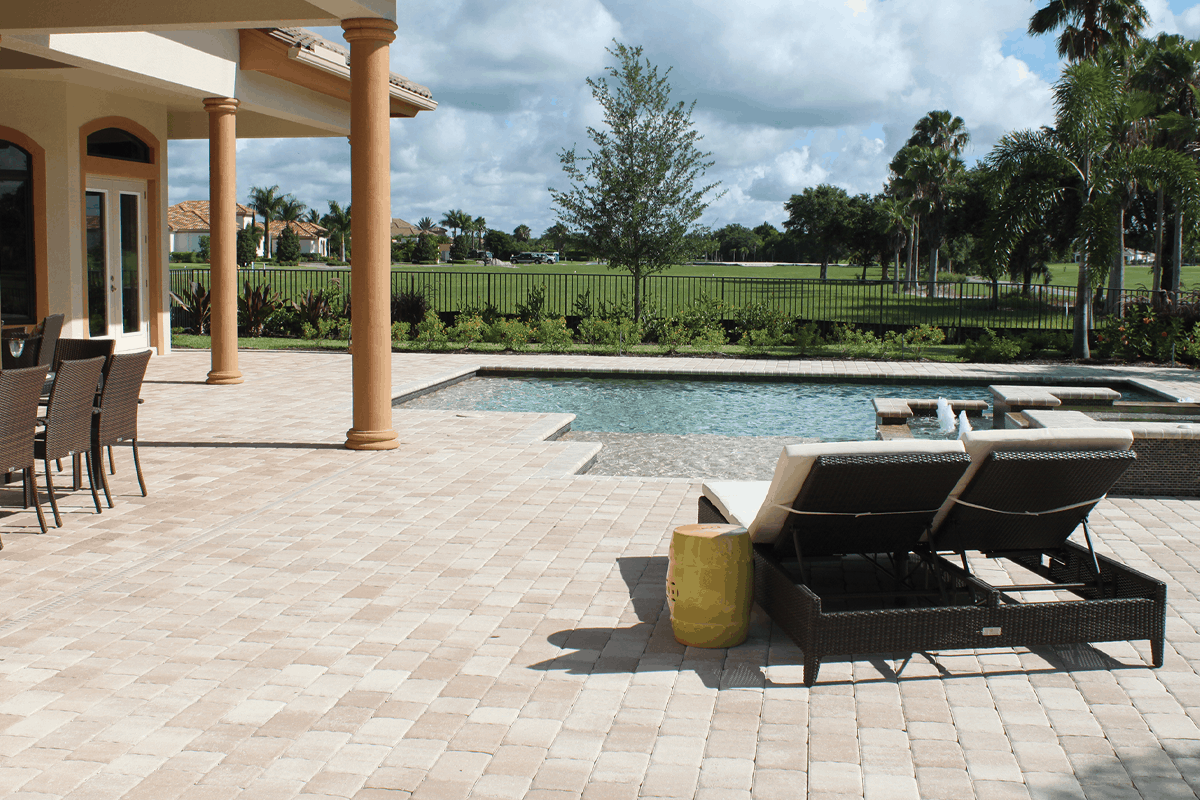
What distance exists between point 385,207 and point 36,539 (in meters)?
4.17

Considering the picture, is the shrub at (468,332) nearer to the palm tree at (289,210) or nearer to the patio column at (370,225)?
the patio column at (370,225)

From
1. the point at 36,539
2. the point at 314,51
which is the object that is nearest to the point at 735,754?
the point at 36,539

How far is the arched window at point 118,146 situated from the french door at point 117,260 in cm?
37

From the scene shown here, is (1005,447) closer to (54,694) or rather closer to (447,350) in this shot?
(54,694)

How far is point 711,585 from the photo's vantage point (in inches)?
168

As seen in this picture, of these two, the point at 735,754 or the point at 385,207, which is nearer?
the point at 735,754

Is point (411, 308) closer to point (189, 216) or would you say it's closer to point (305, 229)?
point (189, 216)

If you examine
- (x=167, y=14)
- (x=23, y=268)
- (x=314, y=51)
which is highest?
(x=314, y=51)

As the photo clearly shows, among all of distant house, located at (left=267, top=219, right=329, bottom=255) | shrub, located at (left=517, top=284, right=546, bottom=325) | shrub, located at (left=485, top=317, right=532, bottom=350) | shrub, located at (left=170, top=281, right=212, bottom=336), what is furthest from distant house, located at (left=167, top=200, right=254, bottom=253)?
distant house, located at (left=267, top=219, right=329, bottom=255)

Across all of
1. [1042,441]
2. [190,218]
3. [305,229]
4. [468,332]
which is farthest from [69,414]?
[305,229]

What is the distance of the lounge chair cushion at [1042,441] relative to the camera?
4.18m

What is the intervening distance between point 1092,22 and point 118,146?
25.7m

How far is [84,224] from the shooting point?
1484 centimetres

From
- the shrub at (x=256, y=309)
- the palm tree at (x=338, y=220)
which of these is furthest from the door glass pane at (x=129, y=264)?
the palm tree at (x=338, y=220)
